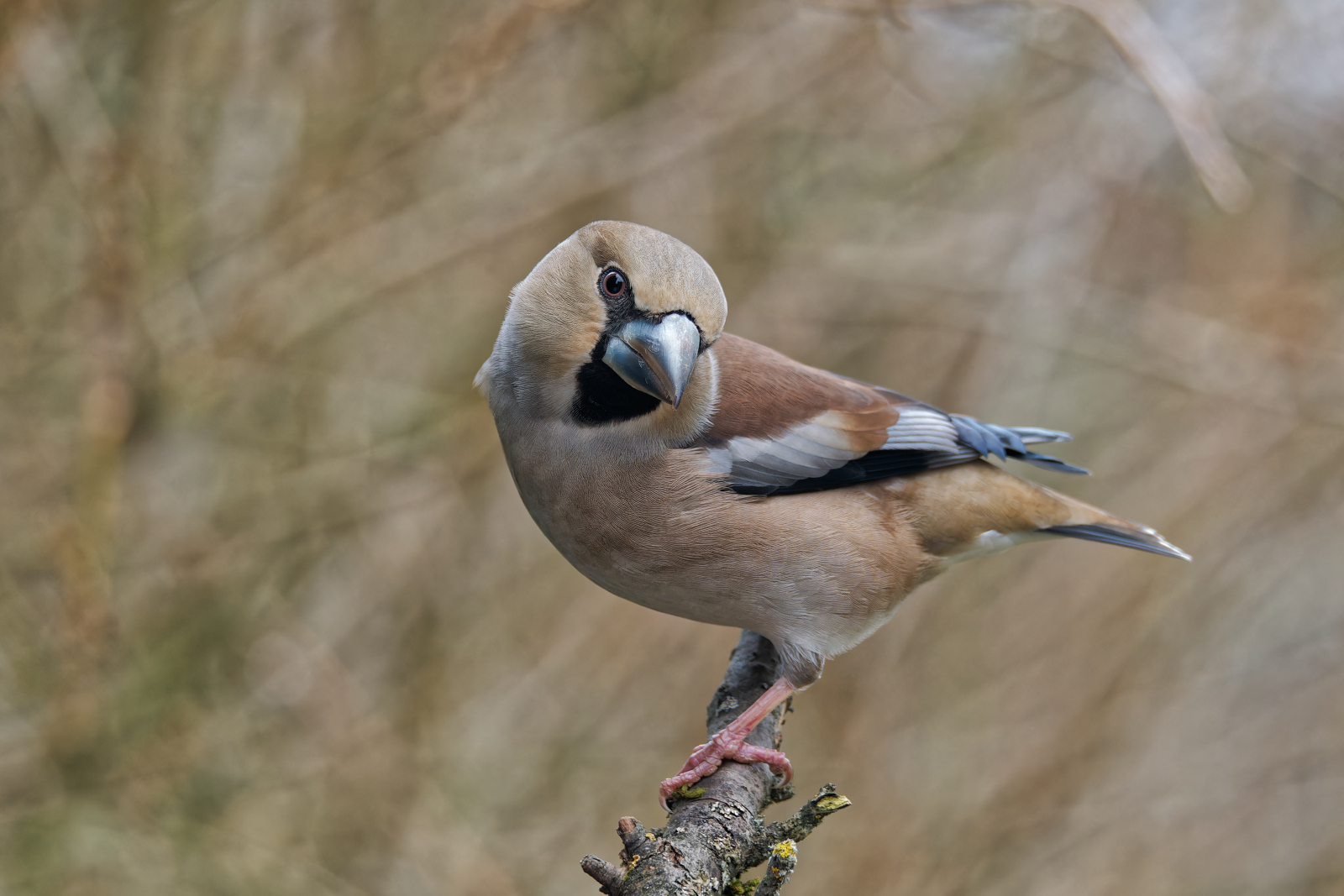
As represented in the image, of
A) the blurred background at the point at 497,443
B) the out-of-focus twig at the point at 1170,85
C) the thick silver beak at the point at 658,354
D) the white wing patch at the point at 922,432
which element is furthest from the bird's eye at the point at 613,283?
the blurred background at the point at 497,443

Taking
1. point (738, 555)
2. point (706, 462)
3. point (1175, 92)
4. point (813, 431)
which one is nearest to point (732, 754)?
point (738, 555)

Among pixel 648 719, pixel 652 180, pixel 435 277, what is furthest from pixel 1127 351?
pixel 435 277

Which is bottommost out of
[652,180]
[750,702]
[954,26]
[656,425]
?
[750,702]

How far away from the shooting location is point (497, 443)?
6.41 meters

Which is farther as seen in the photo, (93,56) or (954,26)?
(954,26)

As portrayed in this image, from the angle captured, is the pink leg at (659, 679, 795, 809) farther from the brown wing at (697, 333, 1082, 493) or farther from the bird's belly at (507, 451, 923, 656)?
the brown wing at (697, 333, 1082, 493)

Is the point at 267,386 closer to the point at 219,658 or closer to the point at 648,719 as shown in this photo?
the point at 219,658

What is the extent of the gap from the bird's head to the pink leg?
0.87m

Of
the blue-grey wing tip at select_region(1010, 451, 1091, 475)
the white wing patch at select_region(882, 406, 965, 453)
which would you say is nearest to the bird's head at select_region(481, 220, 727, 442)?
the white wing patch at select_region(882, 406, 965, 453)

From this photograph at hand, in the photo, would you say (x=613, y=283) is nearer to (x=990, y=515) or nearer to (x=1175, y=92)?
(x=990, y=515)

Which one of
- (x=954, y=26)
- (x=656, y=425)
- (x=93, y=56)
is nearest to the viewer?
(x=656, y=425)

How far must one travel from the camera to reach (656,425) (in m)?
3.20

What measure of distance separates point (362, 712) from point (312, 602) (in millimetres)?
757

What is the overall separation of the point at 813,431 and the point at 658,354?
969 mm
